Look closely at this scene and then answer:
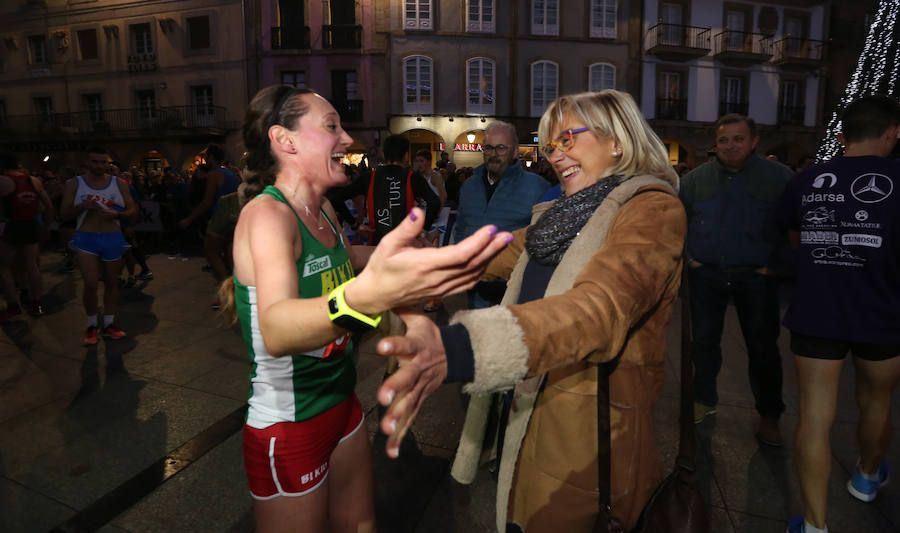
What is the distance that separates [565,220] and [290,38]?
23.2 m

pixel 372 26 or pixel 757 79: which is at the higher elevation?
pixel 372 26

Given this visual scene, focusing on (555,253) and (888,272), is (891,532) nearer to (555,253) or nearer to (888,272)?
(888,272)

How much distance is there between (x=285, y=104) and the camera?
1.67 meters

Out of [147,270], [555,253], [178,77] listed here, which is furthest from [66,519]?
[178,77]

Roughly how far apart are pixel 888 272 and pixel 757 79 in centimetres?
2548

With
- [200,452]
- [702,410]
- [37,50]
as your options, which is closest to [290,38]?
[37,50]

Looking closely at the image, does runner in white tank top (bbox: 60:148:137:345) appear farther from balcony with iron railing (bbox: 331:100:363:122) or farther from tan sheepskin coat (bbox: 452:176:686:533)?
balcony with iron railing (bbox: 331:100:363:122)

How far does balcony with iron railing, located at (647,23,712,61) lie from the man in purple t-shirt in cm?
2157

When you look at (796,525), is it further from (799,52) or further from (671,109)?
(799,52)

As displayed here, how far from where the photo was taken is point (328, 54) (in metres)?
21.0

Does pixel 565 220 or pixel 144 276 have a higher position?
pixel 565 220

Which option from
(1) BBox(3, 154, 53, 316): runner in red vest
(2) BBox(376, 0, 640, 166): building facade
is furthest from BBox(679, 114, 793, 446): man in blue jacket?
(2) BBox(376, 0, 640, 166): building facade

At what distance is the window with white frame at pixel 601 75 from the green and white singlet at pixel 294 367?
72.2 feet

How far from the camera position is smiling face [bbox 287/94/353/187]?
65.3 inches
